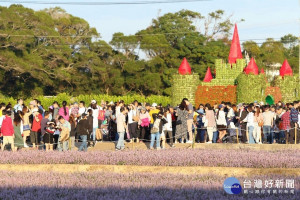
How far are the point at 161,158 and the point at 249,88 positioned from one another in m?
26.4

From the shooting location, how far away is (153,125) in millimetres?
22672

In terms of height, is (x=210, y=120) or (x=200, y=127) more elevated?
(x=210, y=120)

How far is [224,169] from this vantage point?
16.4m

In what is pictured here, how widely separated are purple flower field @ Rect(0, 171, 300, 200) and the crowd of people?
7.44m

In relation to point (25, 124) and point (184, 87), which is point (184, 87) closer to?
point (184, 87)

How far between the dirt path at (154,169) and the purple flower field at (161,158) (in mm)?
347

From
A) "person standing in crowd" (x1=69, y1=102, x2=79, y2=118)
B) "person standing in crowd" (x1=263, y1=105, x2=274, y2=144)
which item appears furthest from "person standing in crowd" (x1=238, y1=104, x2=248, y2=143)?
"person standing in crowd" (x1=69, y1=102, x2=79, y2=118)

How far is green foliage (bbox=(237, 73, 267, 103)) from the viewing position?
43000mm

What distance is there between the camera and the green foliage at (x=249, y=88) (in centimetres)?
4300

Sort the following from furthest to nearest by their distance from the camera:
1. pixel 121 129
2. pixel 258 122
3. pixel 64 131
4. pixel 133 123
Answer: pixel 133 123, pixel 258 122, pixel 121 129, pixel 64 131

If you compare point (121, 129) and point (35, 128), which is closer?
point (121, 129)

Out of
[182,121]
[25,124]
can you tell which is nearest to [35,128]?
[25,124]

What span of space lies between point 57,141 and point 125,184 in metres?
10.4

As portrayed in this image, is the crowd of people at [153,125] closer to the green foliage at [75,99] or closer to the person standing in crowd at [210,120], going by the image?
the person standing in crowd at [210,120]
